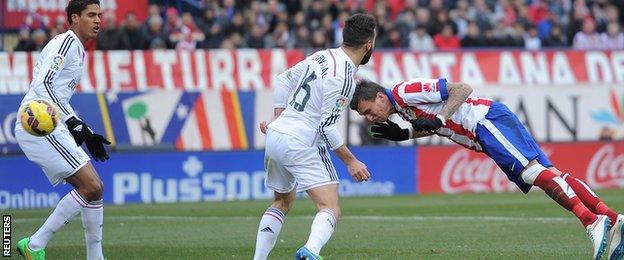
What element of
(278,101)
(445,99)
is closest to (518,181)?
(445,99)

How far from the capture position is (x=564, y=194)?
10.9m

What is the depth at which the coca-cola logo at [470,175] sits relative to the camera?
74.5ft

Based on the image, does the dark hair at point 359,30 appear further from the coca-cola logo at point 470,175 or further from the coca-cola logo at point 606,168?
the coca-cola logo at point 606,168

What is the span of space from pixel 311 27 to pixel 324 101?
1683 centimetres

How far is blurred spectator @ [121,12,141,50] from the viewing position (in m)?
23.6

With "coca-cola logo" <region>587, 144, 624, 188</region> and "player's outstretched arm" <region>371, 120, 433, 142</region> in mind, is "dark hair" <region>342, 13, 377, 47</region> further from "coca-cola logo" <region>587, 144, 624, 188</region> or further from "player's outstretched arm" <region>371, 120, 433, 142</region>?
"coca-cola logo" <region>587, 144, 624, 188</region>

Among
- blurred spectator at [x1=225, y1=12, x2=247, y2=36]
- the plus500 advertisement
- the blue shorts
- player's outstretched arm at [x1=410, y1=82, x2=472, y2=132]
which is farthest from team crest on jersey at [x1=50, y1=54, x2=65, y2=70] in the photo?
blurred spectator at [x1=225, y1=12, x2=247, y2=36]

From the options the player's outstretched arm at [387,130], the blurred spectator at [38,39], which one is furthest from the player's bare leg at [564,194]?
the blurred spectator at [38,39]

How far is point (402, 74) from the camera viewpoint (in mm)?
25625

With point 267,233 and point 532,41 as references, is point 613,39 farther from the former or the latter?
point 267,233

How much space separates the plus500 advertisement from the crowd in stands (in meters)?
3.23

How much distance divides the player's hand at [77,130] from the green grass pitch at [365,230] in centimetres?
165

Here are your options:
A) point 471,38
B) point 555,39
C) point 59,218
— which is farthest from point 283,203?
point 555,39

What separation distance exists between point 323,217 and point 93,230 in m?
2.40
